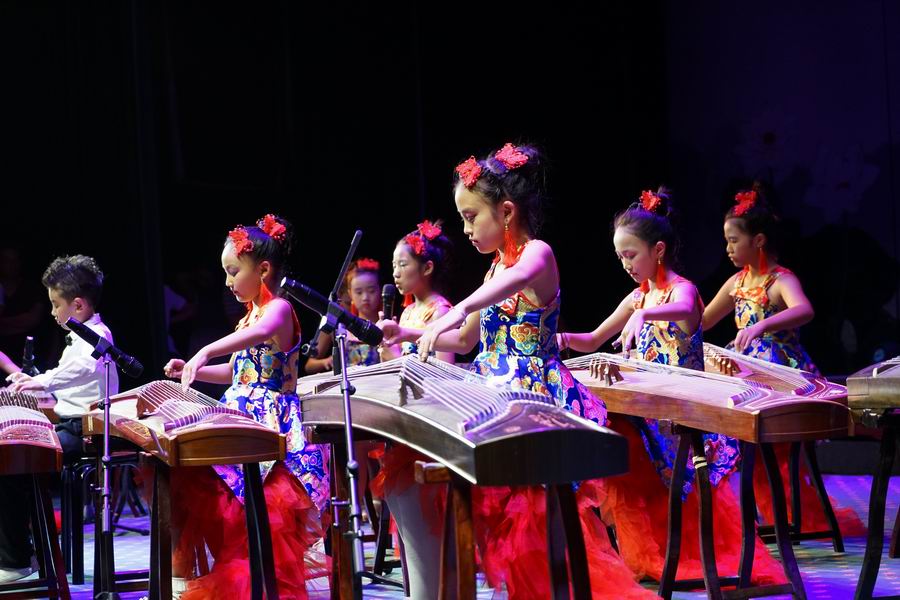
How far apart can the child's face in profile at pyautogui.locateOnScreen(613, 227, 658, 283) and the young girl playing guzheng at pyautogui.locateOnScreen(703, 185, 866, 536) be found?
82 centimetres

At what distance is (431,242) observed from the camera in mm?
5605

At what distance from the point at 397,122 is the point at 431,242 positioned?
2.40 metres

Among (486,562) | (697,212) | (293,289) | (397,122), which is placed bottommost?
(486,562)

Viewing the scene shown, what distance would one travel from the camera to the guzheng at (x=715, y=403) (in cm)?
311

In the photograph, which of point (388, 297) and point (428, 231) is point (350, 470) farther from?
point (428, 231)

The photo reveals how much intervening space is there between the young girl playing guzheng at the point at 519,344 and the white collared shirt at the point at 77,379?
230 centimetres

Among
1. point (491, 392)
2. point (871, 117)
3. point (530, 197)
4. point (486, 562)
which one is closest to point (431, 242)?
point (530, 197)

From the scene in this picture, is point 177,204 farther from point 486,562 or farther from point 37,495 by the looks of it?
point 486,562

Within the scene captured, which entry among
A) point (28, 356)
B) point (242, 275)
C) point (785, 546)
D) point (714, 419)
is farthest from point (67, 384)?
point (785, 546)

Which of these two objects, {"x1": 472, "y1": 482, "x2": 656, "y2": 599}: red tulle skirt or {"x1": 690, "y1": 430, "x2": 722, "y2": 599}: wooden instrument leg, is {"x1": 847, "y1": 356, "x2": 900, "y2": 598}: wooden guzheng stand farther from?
{"x1": 472, "y1": 482, "x2": 656, "y2": 599}: red tulle skirt

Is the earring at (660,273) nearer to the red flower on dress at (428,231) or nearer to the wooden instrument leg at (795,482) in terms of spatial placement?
the wooden instrument leg at (795,482)

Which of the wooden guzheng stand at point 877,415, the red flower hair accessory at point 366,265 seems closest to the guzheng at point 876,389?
the wooden guzheng stand at point 877,415

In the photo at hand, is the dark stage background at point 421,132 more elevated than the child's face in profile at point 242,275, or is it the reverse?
the dark stage background at point 421,132

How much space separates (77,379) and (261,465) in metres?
1.61
